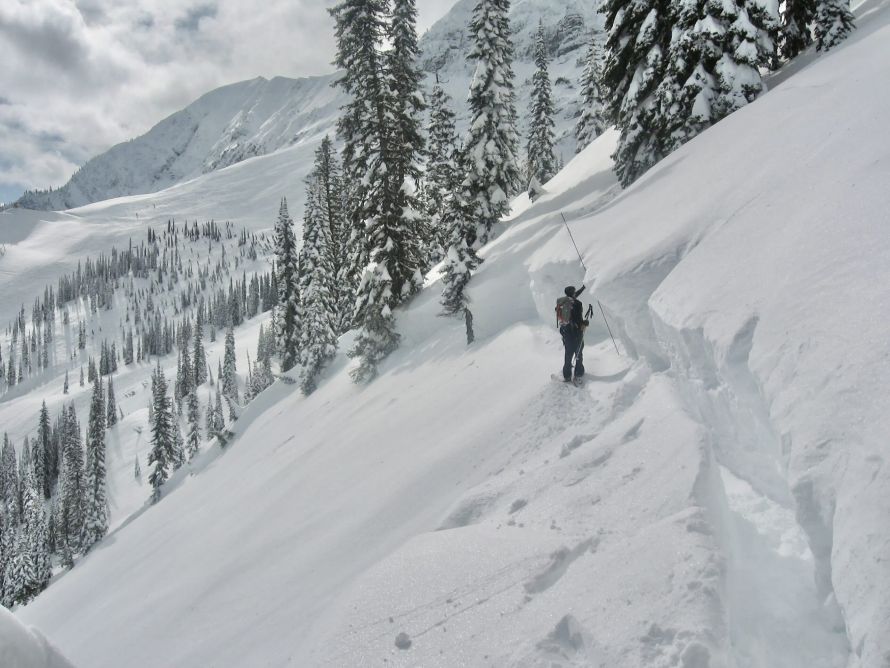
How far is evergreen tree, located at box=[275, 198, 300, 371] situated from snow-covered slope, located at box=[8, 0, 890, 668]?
968 inches

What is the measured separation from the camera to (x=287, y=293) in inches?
1505

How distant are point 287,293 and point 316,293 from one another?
9.87 metres

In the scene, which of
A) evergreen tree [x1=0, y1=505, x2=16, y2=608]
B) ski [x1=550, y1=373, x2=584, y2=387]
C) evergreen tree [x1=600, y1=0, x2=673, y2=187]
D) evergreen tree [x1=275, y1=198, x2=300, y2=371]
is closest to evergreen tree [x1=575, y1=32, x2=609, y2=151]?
evergreen tree [x1=600, y1=0, x2=673, y2=187]

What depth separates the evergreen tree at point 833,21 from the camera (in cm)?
1419

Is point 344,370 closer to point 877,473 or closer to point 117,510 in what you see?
point 877,473

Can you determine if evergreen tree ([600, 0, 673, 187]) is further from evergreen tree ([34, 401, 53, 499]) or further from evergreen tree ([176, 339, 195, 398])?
evergreen tree ([176, 339, 195, 398])

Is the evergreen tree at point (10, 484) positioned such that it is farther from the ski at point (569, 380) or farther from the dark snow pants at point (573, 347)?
the dark snow pants at point (573, 347)

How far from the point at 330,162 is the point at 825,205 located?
3582 centimetres

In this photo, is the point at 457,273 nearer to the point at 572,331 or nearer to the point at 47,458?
the point at 572,331

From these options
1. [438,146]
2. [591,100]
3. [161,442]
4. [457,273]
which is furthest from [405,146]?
[161,442]

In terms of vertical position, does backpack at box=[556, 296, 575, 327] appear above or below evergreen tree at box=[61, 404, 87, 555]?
above

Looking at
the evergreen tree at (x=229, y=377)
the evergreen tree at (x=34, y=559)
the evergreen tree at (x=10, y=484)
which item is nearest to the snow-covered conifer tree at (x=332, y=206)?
the evergreen tree at (x=34, y=559)

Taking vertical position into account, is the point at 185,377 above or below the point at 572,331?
below

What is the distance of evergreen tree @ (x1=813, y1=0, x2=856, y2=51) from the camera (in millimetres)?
14188
